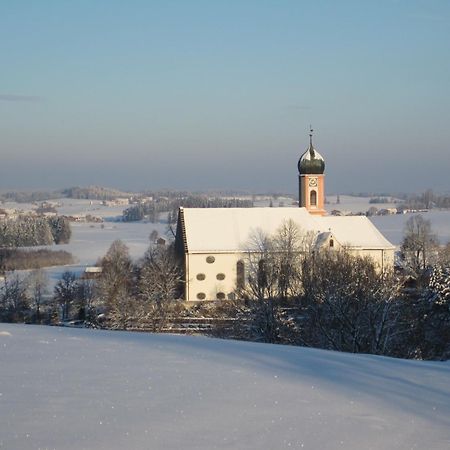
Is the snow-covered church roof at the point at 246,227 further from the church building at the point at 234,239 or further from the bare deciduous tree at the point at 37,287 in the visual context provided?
the bare deciduous tree at the point at 37,287

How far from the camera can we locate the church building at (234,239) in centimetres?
3772

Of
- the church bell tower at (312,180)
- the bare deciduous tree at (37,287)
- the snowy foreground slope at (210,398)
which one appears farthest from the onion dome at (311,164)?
the snowy foreground slope at (210,398)

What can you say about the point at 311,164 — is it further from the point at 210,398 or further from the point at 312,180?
the point at 210,398

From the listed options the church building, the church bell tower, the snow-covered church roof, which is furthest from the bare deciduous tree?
the church bell tower

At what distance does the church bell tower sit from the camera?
42469mm

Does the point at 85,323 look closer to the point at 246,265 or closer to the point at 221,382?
the point at 246,265

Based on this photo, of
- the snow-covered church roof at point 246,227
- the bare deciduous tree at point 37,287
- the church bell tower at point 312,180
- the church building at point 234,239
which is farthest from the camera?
the church bell tower at point 312,180

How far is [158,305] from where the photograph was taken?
29.3m

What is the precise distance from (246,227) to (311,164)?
6555 millimetres

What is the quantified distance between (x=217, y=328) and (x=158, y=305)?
444 cm

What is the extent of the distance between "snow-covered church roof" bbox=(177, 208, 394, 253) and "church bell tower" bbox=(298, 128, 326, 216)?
2446 mm

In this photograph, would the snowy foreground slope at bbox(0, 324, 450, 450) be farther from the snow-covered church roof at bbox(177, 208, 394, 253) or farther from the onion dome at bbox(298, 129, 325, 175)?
the onion dome at bbox(298, 129, 325, 175)

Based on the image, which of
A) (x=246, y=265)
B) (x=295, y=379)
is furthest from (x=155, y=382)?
(x=246, y=265)

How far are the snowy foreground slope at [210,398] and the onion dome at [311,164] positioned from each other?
32909mm
